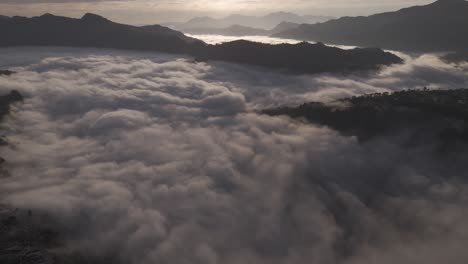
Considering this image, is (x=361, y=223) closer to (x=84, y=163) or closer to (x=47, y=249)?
(x=47, y=249)

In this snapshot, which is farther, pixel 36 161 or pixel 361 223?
pixel 36 161

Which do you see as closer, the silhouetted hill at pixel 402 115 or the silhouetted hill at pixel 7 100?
the silhouetted hill at pixel 402 115

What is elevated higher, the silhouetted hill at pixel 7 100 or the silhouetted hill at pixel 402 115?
the silhouetted hill at pixel 402 115

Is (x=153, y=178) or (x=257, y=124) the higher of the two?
(x=257, y=124)

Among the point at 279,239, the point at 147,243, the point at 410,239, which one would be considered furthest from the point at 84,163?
the point at 410,239

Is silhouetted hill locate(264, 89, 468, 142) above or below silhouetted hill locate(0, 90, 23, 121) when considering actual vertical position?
above

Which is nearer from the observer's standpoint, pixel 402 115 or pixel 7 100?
→ pixel 402 115

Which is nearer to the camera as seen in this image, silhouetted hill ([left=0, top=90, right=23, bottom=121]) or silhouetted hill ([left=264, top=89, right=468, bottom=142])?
silhouetted hill ([left=264, top=89, right=468, bottom=142])

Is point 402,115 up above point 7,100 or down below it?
above
